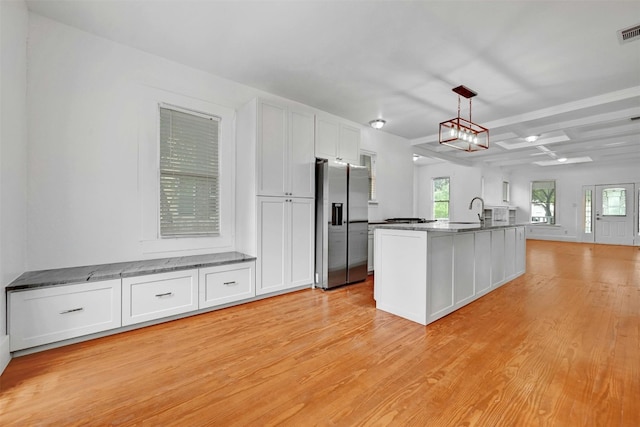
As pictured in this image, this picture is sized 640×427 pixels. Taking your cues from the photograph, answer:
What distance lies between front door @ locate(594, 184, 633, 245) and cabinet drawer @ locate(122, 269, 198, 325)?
12.6 m

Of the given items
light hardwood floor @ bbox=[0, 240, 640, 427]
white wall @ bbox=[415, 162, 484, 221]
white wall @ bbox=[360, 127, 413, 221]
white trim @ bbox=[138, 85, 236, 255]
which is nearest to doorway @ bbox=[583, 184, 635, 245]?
white wall @ bbox=[415, 162, 484, 221]

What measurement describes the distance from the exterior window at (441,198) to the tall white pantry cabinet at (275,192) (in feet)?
24.2

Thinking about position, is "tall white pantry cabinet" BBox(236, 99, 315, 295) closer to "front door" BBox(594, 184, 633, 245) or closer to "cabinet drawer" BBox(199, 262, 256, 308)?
"cabinet drawer" BBox(199, 262, 256, 308)

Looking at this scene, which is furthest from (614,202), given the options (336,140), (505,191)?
(336,140)

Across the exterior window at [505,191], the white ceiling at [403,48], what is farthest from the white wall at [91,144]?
the exterior window at [505,191]

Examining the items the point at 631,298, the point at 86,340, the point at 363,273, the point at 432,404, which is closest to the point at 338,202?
the point at 363,273

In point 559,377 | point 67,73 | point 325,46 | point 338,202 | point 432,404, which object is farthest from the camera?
point 338,202

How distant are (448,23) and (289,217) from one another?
2.73m

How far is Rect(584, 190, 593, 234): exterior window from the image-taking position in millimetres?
9672

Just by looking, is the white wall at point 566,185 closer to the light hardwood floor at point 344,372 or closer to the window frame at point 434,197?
the window frame at point 434,197

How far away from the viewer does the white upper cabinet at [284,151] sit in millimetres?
3643

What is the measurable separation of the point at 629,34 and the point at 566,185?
952cm

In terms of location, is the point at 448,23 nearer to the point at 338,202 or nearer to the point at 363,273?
the point at 338,202

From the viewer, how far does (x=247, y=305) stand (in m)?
3.43
